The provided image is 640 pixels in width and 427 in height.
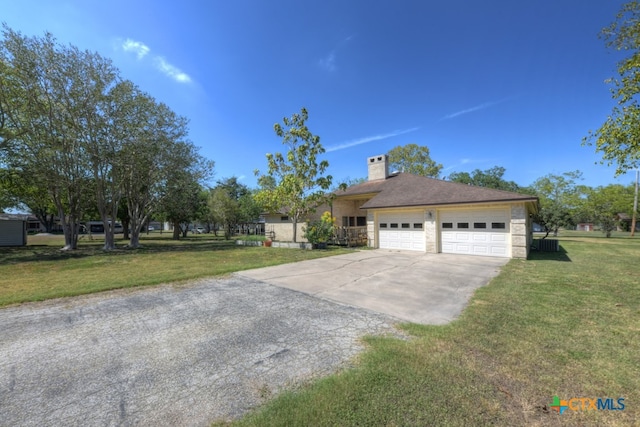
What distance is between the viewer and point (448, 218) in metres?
14.1

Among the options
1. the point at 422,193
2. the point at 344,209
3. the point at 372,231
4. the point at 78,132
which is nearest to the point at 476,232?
the point at 422,193

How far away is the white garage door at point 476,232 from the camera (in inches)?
491

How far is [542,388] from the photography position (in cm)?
276

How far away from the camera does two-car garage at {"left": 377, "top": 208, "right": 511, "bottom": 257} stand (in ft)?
41.2

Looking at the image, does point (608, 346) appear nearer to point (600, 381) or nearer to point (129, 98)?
point (600, 381)

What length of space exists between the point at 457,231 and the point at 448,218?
31.6 inches

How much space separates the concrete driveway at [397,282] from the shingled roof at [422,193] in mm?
2943

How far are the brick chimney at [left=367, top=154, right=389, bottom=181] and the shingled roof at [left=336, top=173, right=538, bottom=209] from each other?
68 centimetres

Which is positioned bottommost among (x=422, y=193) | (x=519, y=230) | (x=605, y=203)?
(x=519, y=230)

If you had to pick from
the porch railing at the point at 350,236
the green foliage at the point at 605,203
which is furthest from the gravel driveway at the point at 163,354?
the green foliage at the point at 605,203

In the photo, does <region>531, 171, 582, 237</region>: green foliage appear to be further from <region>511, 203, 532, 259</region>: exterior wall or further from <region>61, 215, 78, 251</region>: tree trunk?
<region>61, 215, 78, 251</region>: tree trunk

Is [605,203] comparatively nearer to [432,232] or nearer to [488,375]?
[432,232]

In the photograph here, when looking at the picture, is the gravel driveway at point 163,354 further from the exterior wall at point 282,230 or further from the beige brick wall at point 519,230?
the exterior wall at point 282,230

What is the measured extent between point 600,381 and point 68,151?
23795 mm
